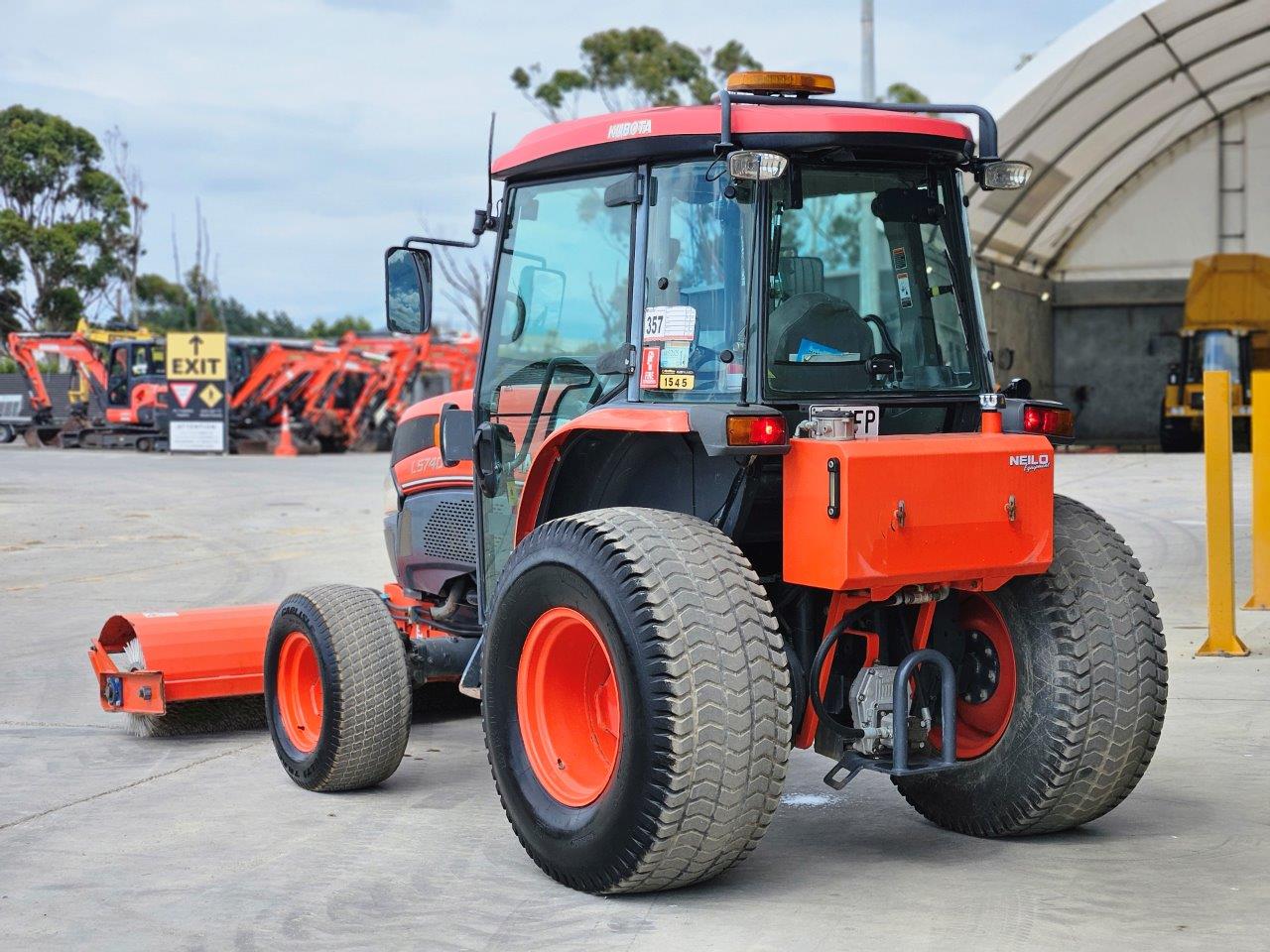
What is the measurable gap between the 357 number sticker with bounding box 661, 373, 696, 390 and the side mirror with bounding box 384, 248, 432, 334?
128 centimetres

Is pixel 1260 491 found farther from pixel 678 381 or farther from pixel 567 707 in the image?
pixel 567 707

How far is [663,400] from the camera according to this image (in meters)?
5.00

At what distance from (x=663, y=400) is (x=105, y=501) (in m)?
16.5

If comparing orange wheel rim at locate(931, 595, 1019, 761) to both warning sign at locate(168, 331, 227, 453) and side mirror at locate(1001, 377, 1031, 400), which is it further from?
warning sign at locate(168, 331, 227, 453)

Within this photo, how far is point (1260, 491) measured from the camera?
10047 millimetres

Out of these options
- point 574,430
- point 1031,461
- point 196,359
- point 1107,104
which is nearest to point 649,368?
point 574,430

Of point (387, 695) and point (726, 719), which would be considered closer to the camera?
point (726, 719)

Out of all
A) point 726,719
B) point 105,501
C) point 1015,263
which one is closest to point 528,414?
point 726,719

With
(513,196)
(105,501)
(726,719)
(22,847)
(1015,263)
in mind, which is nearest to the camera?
(726,719)

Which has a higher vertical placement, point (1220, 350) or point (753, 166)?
point (1220, 350)

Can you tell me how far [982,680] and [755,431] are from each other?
1477 millimetres

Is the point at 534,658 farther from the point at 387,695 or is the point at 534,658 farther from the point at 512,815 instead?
the point at 387,695

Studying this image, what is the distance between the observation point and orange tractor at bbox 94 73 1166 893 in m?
4.51

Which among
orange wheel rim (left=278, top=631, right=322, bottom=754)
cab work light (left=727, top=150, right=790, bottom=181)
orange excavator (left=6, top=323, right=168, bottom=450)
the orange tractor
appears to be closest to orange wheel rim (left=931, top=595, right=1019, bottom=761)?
the orange tractor
